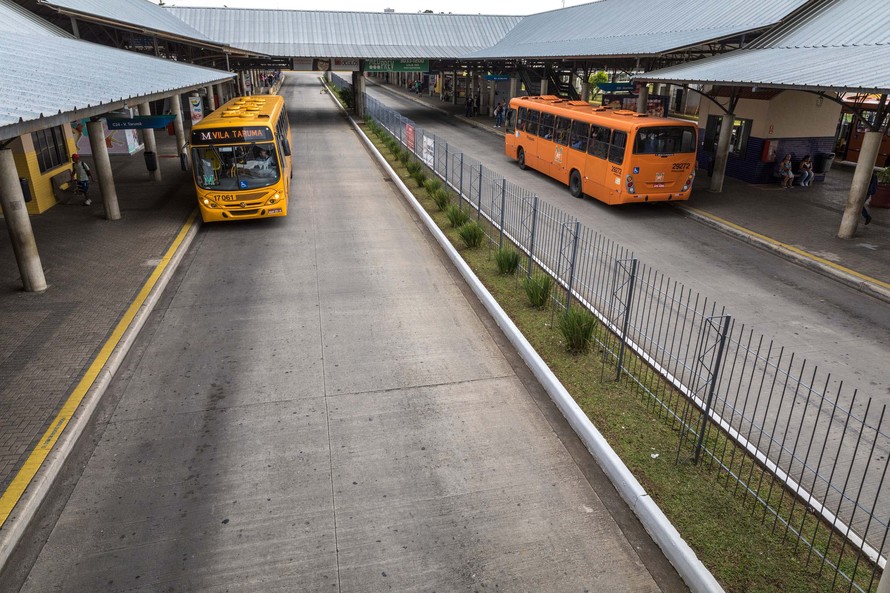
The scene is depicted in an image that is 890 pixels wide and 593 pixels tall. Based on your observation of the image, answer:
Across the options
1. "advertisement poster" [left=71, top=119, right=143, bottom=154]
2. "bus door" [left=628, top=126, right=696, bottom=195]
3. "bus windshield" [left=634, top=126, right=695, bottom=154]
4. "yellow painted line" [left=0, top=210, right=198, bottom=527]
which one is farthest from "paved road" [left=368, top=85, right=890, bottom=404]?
"advertisement poster" [left=71, top=119, right=143, bottom=154]

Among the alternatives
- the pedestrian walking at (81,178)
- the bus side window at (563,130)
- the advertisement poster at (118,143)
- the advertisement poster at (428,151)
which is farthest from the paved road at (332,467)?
the advertisement poster at (118,143)

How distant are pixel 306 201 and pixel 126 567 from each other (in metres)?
14.2

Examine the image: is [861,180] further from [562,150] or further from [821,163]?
[562,150]

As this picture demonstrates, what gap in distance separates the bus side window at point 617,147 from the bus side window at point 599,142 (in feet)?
0.83

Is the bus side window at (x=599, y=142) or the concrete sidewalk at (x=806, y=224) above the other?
the bus side window at (x=599, y=142)

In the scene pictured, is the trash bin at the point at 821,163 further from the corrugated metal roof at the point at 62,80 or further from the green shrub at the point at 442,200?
the corrugated metal roof at the point at 62,80

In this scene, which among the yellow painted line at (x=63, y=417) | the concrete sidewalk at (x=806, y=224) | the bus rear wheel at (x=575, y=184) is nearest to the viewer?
the yellow painted line at (x=63, y=417)

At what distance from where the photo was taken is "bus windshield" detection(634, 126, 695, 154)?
1603cm

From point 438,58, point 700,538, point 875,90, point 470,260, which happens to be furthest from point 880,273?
point 438,58

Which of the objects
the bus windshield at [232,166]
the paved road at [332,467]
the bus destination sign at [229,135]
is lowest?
the paved road at [332,467]

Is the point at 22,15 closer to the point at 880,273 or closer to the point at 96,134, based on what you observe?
the point at 96,134

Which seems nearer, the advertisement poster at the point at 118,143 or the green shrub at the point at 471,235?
the green shrub at the point at 471,235

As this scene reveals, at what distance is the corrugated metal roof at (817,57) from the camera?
12.6 metres

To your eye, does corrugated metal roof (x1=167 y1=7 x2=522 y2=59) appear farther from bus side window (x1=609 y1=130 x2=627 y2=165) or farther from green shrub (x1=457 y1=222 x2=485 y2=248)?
green shrub (x1=457 y1=222 x2=485 y2=248)
